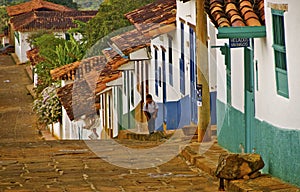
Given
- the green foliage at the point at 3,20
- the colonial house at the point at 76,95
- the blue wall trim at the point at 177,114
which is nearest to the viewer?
the blue wall trim at the point at 177,114

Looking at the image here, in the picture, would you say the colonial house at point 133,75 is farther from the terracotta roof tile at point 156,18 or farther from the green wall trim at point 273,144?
the green wall trim at point 273,144

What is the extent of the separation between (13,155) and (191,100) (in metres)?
5.72

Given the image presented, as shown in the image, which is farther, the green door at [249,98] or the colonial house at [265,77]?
the green door at [249,98]

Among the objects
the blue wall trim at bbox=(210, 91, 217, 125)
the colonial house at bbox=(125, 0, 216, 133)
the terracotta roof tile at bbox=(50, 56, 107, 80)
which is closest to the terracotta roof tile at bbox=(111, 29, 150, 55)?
the colonial house at bbox=(125, 0, 216, 133)

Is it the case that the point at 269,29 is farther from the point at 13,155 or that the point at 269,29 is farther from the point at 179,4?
the point at 179,4

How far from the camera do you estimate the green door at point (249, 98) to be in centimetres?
1377

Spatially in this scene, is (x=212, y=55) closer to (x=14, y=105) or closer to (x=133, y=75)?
(x=133, y=75)

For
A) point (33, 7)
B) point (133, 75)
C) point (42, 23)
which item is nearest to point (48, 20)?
point (42, 23)

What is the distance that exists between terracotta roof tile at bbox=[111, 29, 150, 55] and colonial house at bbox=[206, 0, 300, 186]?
439 inches

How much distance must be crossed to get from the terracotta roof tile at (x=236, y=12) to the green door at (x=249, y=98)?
30.9 inches

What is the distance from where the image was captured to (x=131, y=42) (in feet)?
89.5

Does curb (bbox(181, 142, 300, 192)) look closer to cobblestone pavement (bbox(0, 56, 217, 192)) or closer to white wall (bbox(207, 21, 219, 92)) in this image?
cobblestone pavement (bbox(0, 56, 217, 192))

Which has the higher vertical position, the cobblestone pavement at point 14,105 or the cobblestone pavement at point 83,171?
the cobblestone pavement at point 83,171

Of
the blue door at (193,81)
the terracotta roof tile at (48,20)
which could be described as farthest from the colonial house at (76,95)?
the terracotta roof tile at (48,20)
